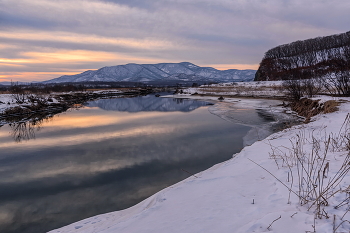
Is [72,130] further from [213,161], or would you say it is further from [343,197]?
[343,197]

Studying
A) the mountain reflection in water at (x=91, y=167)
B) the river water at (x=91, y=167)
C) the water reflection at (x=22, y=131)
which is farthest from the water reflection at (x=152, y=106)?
the mountain reflection in water at (x=91, y=167)

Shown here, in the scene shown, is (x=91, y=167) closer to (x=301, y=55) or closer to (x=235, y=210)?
(x=235, y=210)

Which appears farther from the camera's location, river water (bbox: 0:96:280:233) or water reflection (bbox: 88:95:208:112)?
water reflection (bbox: 88:95:208:112)

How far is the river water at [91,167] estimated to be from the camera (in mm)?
5972

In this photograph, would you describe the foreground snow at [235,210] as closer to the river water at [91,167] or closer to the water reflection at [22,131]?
the river water at [91,167]

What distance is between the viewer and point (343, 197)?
3.20m

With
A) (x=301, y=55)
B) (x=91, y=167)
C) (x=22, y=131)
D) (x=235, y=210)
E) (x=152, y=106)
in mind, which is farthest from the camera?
A: (x=301, y=55)

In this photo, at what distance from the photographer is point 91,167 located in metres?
8.94

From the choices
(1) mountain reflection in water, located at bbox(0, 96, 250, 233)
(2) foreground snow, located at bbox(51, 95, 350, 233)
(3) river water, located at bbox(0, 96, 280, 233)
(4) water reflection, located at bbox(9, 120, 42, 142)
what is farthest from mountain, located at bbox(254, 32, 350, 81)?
(2) foreground snow, located at bbox(51, 95, 350, 233)

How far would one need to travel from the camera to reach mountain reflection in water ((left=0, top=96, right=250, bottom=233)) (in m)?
5.96

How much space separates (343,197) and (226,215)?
5.90 feet

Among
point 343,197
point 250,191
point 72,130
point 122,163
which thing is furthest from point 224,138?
point 72,130

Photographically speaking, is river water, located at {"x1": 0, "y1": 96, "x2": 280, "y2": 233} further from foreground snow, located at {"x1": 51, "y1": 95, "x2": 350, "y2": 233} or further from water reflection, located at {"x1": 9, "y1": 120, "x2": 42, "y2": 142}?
foreground snow, located at {"x1": 51, "y1": 95, "x2": 350, "y2": 233}

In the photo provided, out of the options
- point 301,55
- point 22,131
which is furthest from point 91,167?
point 301,55
